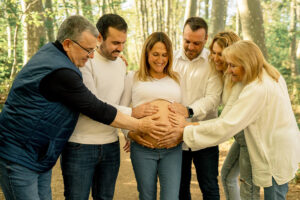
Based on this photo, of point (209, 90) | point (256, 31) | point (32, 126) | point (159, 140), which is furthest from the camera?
point (256, 31)

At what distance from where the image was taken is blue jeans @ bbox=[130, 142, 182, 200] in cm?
278

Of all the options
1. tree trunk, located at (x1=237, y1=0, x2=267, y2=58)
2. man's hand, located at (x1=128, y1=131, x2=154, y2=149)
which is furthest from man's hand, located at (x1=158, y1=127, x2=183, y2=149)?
tree trunk, located at (x1=237, y1=0, x2=267, y2=58)

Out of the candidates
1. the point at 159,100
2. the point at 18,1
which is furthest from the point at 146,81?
the point at 18,1

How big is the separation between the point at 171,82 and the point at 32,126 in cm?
153

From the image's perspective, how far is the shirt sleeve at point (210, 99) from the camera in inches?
123

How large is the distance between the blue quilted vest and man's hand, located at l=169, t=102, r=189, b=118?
1.19 meters

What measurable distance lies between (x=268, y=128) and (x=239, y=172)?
101cm

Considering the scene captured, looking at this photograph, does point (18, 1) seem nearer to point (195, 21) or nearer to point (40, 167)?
point (195, 21)

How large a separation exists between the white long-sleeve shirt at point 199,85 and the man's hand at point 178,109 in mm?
130

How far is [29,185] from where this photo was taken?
2.12 m

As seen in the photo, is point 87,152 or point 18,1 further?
point 18,1

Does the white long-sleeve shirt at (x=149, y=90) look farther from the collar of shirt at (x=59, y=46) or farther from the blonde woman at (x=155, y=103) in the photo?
the collar of shirt at (x=59, y=46)

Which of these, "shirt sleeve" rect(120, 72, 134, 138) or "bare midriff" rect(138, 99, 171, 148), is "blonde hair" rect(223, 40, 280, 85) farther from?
"shirt sleeve" rect(120, 72, 134, 138)

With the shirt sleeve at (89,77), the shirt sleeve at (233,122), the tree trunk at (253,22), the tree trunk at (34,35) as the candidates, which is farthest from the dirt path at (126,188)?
the tree trunk at (34,35)
